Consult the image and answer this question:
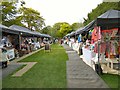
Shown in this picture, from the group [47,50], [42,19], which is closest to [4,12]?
[47,50]

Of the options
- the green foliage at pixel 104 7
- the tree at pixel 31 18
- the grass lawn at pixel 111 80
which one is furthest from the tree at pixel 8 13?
the grass lawn at pixel 111 80

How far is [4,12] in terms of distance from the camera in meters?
39.3

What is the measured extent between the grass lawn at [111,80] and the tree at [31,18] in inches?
2073

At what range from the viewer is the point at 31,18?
62844 mm

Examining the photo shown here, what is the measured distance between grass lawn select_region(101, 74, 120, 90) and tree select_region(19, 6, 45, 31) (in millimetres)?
52663

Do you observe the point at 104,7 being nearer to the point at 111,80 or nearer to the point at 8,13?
the point at 8,13

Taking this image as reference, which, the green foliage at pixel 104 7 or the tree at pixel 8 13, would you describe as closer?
the green foliage at pixel 104 7

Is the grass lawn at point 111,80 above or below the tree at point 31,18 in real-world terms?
below

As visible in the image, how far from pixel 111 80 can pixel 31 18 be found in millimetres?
56772

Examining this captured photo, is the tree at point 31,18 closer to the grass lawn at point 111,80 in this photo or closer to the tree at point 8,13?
the tree at point 8,13

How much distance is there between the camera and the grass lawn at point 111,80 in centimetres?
676

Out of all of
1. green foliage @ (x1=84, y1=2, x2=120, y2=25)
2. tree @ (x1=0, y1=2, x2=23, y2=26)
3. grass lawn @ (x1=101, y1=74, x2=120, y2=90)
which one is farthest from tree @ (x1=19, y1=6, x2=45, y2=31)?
grass lawn @ (x1=101, y1=74, x2=120, y2=90)

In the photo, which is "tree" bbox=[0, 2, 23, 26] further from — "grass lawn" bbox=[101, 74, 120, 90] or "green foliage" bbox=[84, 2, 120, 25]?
"grass lawn" bbox=[101, 74, 120, 90]

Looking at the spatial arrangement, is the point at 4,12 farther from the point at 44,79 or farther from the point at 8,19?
the point at 44,79
